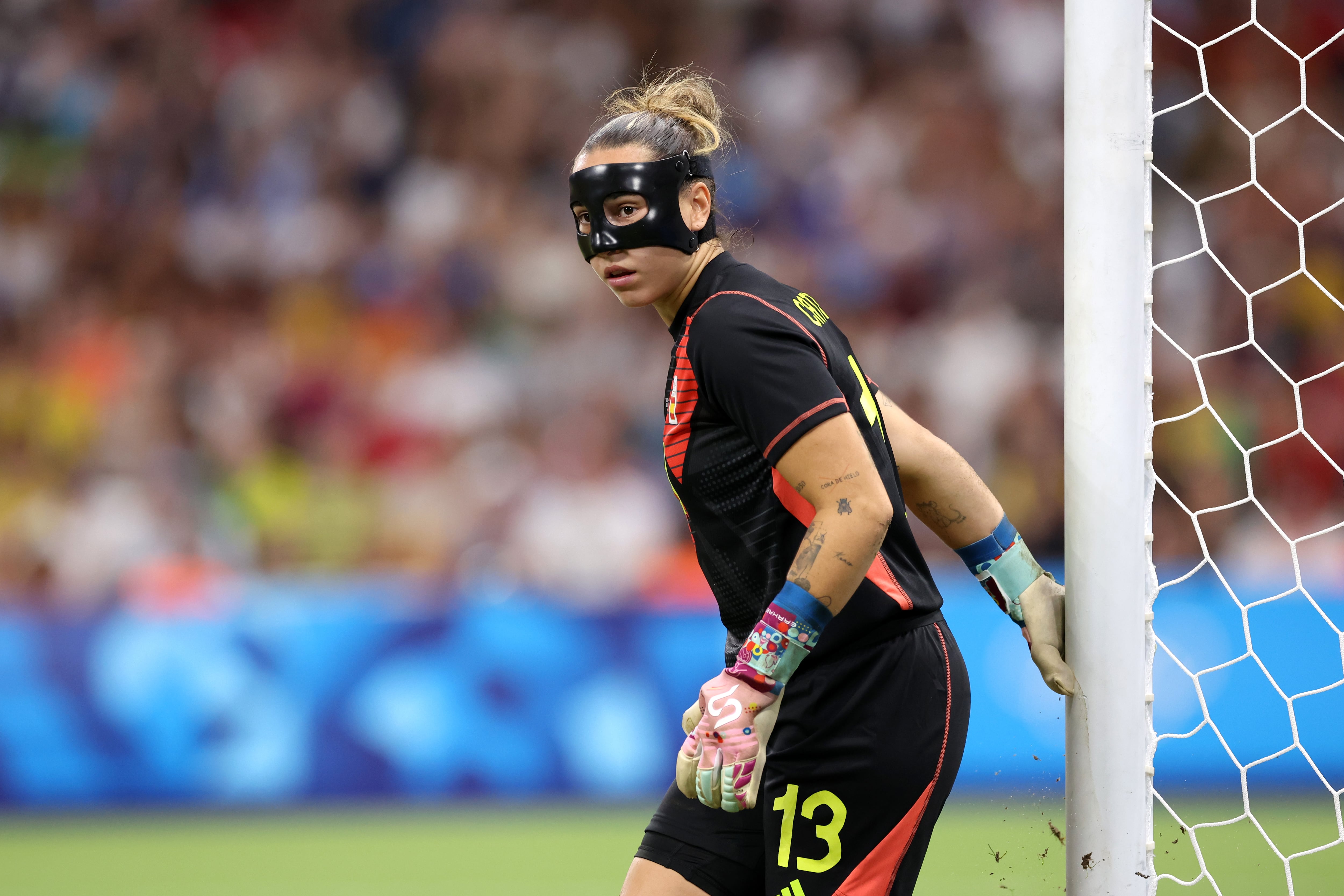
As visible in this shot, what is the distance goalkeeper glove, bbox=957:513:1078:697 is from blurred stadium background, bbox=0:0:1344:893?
53 centimetres

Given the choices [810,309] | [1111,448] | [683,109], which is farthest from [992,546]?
[683,109]

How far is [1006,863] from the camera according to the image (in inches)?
216

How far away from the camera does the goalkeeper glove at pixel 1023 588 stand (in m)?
2.93

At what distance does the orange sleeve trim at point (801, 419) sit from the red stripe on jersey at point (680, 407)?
0.22 meters

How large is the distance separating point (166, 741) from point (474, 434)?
274 cm

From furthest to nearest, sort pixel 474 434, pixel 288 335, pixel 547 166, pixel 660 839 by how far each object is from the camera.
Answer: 1. pixel 547 166
2. pixel 288 335
3. pixel 474 434
4. pixel 660 839

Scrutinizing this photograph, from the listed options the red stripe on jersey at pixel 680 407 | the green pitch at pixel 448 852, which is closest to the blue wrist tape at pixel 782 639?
the red stripe on jersey at pixel 680 407

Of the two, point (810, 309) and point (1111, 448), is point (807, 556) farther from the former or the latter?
point (1111, 448)

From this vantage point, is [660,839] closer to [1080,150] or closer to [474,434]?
[1080,150]

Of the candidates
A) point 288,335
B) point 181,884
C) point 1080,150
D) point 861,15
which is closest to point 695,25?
point 861,15

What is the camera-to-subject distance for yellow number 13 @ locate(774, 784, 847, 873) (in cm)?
249

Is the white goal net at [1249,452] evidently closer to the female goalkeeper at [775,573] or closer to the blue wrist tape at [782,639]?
the female goalkeeper at [775,573]

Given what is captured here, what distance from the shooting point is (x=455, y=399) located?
29.5 ft

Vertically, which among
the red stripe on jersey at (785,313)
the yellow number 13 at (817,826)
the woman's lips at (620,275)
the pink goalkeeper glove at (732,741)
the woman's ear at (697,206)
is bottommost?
the yellow number 13 at (817,826)
